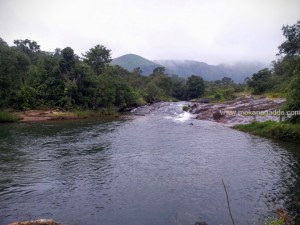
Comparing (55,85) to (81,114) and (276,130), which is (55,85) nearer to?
(81,114)

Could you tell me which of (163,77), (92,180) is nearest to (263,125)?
(92,180)

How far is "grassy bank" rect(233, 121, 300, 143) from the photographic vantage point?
3833 cm

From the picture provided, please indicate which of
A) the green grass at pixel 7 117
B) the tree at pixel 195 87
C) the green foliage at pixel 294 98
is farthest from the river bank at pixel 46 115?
the tree at pixel 195 87

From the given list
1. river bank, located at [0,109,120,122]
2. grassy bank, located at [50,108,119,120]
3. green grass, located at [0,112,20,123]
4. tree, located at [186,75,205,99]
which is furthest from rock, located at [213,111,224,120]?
tree, located at [186,75,205,99]

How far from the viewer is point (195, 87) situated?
132m

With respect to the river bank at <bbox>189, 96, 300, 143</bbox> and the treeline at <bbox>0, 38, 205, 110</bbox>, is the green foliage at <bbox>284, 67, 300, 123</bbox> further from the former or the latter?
the treeline at <bbox>0, 38, 205, 110</bbox>

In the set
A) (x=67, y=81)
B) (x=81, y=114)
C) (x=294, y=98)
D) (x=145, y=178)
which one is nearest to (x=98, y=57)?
(x=67, y=81)

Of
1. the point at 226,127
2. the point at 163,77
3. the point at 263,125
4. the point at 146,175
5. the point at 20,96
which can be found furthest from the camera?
the point at 163,77

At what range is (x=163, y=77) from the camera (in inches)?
5256

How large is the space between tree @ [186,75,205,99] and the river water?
9045 centimetres

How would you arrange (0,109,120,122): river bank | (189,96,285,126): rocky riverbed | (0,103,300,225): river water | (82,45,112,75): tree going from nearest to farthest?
(0,103,300,225): river water < (189,96,285,126): rocky riverbed < (0,109,120,122): river bank < (82,45,112,75): tree

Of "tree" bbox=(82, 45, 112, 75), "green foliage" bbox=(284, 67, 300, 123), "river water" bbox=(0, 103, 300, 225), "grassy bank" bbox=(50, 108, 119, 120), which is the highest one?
"tree" bbox=(82, 45, 112, 75)

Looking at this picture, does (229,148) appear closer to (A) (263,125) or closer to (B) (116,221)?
(A) (263,125)

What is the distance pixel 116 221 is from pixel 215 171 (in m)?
11.9
